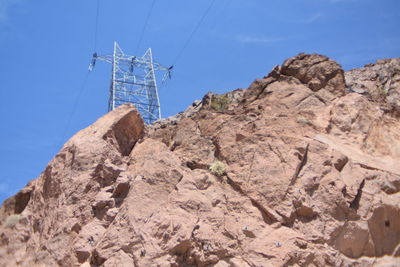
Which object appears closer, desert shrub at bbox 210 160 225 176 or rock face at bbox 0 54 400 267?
rock face at bbox 0 54 400 267

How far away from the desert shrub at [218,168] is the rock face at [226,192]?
3 cm

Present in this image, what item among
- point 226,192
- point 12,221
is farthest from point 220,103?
point 12,221

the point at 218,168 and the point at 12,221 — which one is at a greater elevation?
the point at 12,221

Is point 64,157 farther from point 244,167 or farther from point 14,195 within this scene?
point 244,167

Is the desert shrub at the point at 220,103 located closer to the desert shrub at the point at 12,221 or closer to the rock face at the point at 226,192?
the rock face at the point at 226,192

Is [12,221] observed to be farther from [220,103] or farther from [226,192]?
[220,103]

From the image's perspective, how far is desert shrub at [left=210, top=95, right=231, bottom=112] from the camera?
14363 millimetres

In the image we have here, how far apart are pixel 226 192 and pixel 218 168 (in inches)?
27.8

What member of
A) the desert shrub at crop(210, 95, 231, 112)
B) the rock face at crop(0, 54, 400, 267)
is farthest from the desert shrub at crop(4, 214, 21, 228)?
the desert shrub at crop(210, 95, 231, 112)

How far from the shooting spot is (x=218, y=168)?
36.3 ft

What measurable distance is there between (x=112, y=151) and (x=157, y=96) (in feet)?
56.8

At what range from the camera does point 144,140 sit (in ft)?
40.5

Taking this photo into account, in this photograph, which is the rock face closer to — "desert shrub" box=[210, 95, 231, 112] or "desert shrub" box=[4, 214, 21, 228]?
"desert shrub" box=[4, 214, 21, 228]

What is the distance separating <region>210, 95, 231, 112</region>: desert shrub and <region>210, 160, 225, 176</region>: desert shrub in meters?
3.40
